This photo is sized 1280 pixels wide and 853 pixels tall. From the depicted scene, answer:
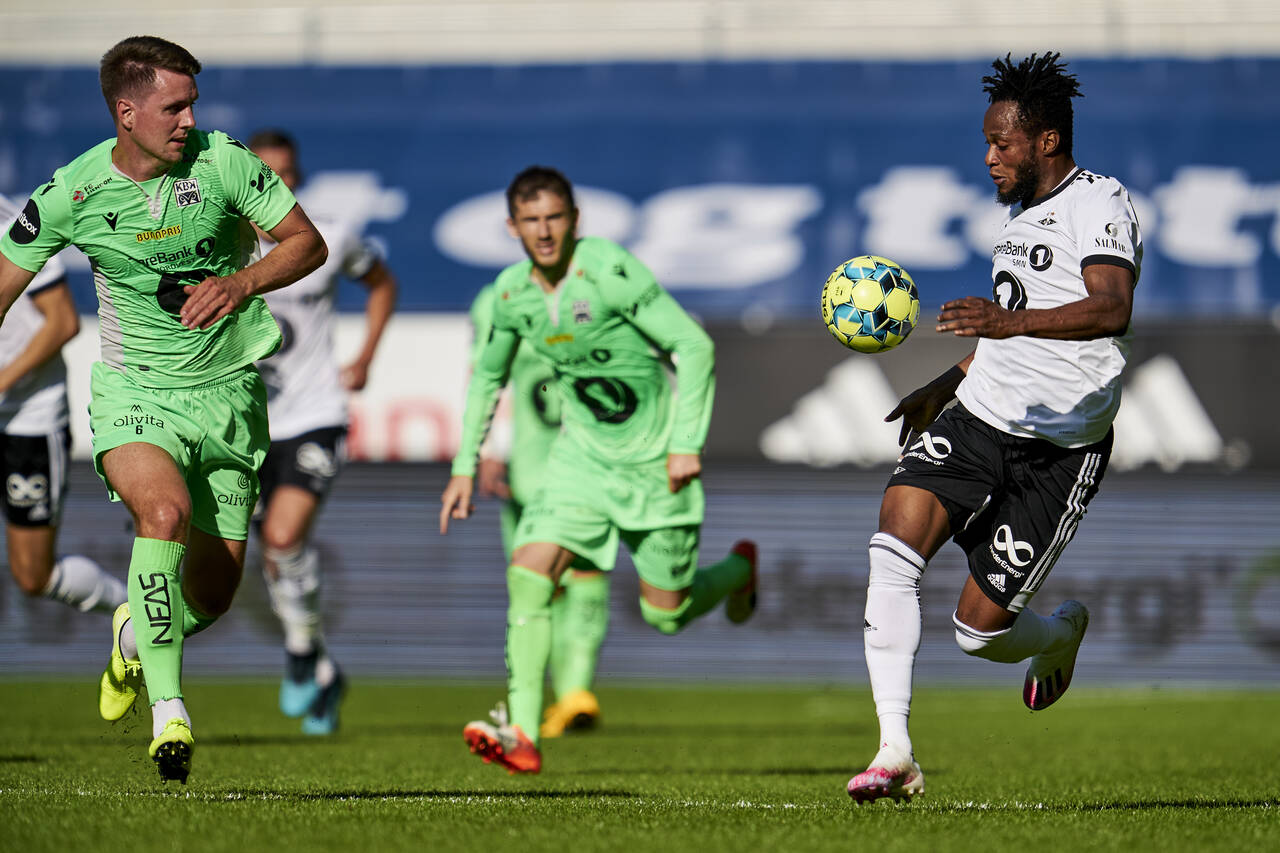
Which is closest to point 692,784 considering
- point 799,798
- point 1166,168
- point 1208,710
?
point 799,798

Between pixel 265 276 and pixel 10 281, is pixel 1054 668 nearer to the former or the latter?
pixel 265 276

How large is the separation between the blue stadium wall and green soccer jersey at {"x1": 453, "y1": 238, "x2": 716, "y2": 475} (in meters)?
7.85

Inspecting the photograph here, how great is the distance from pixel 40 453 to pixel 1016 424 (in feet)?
16.5

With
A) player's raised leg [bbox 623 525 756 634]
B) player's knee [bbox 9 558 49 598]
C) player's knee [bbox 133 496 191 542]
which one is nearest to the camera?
player's knee [bbox 133 496 191 542]

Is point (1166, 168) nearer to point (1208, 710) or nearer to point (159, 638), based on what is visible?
point (1208, 710)

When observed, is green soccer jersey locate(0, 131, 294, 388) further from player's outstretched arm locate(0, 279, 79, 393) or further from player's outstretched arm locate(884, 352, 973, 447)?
player's outstretched arm locate(0, 279, 79, 393)

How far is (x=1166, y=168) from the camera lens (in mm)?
15945

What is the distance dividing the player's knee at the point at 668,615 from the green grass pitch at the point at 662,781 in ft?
2.05

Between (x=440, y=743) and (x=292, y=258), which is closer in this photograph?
(x=292, y=258)

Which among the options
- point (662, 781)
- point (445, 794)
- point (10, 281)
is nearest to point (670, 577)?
point (662, 781)

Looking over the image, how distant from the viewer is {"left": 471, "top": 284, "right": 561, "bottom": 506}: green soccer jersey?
1009 centimetres

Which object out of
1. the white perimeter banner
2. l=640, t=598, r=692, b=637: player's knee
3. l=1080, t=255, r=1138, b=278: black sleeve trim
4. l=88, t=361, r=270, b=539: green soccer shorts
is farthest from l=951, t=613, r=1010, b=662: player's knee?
the white perimeter banner

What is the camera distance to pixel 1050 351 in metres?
5.71

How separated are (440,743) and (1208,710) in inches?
212
